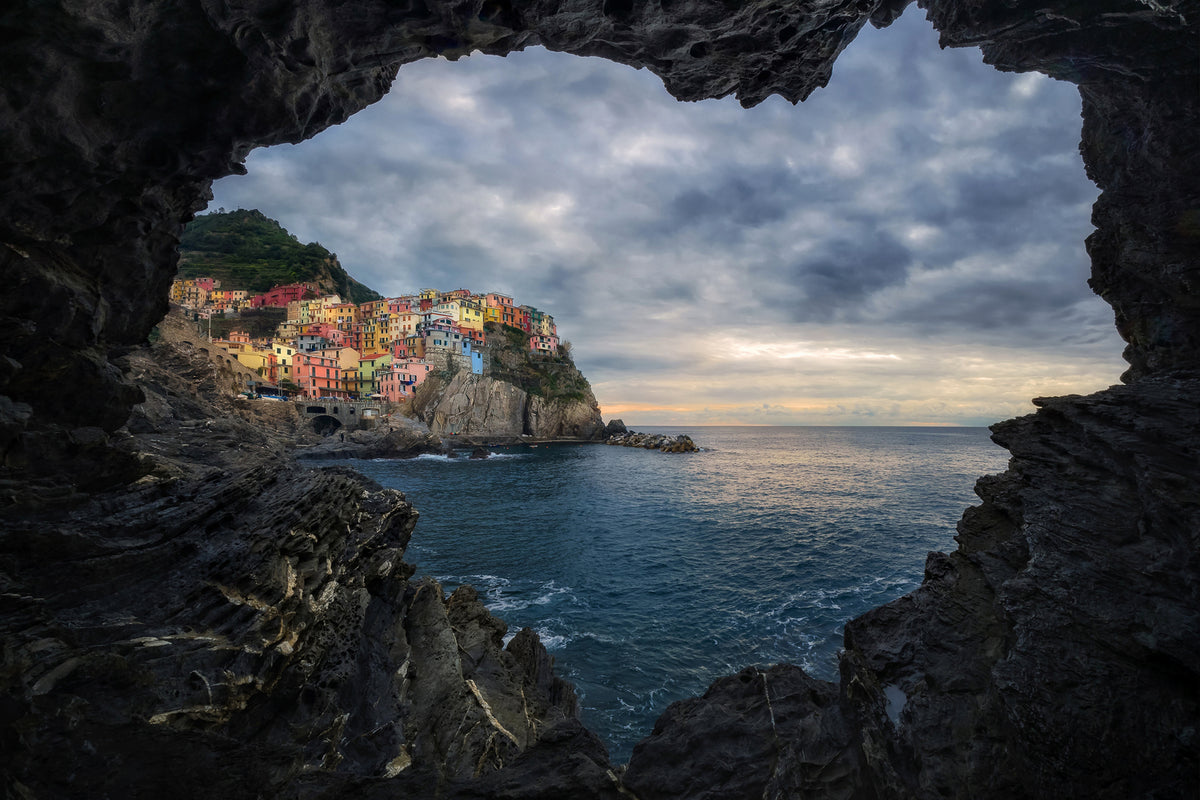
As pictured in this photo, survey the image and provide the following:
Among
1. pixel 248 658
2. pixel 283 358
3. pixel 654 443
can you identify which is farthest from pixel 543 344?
pixel 248 658

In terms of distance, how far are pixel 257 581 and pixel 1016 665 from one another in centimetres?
1409

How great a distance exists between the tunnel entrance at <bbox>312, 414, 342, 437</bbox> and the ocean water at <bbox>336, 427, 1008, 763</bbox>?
113 ft

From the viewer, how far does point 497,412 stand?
4491 inches

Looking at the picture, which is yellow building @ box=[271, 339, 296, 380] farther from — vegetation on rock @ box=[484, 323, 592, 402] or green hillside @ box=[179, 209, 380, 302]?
green hillside @ box=[179, 209, 380, 302]

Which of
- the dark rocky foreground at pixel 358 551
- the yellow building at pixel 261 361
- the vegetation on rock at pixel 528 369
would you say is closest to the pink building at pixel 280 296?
the yellow building at pixel 261 361

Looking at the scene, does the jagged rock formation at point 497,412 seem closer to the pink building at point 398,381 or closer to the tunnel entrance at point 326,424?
the pink building at point 398,381

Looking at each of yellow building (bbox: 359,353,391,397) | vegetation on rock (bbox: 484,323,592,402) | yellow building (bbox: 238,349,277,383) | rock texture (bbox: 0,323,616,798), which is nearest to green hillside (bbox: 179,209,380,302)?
yellow building (bbox: 359,353,391,397)

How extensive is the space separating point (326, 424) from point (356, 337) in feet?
119

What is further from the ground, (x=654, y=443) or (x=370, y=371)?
(x=370, y=371)

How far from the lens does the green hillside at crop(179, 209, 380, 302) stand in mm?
134500

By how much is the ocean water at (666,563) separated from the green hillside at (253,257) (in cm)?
10538

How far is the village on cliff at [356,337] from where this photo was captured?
9712 cm

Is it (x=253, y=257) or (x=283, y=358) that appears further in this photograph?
(x=253, y=257)

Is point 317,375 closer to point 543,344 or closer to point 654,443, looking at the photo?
point 543,344
